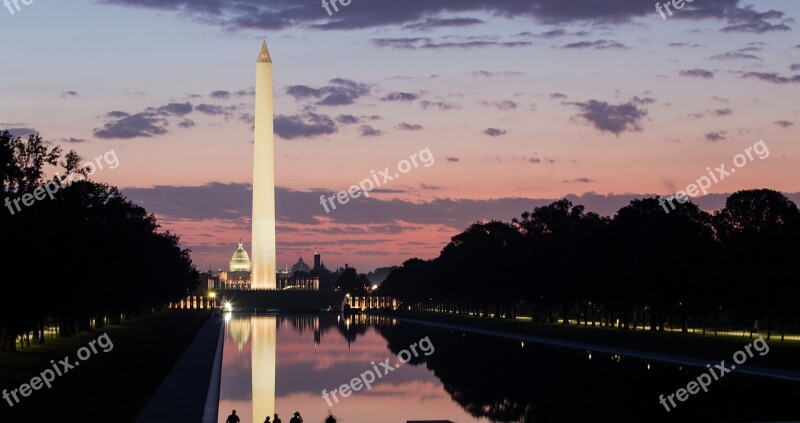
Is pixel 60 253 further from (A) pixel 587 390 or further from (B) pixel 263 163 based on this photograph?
(B) pixel 263 163

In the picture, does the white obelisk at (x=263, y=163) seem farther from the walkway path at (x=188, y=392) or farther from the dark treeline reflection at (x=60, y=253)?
the walkway path at (x=188, y=392)

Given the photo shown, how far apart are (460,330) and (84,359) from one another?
5091cm

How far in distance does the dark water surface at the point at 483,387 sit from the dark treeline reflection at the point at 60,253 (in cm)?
916

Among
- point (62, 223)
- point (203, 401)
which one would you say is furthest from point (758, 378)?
point (62, 223)

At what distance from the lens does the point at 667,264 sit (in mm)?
81312

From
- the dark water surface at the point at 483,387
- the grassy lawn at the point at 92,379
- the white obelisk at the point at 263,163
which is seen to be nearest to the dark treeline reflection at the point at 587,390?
the dark water surface at the point at 483,387

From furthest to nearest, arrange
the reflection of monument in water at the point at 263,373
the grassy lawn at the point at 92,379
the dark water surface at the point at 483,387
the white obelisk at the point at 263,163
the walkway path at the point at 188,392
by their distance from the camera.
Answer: the white obelisk at the point at 263,163
the reflection of monument in water at the point at 263,373
the dark water surface at the point at 483,387
the grassy lawn at the point at 92,379
the walkway path at the point at 188,392

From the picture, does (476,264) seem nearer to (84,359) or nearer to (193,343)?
(193,343)

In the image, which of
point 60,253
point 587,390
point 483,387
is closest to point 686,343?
point 483,387

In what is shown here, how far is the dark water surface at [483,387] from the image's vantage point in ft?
120

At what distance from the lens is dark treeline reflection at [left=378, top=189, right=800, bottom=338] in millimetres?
79125

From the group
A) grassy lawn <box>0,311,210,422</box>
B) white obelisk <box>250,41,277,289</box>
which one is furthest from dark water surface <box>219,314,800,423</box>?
white obelisk <box>250,41,277,289</box>

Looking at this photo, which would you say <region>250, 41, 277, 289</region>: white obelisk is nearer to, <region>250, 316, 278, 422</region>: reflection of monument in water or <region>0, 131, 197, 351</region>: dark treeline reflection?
<region>0, 131, 197, 351</region>: dark treeline reflection

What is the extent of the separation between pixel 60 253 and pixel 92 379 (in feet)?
83.8
